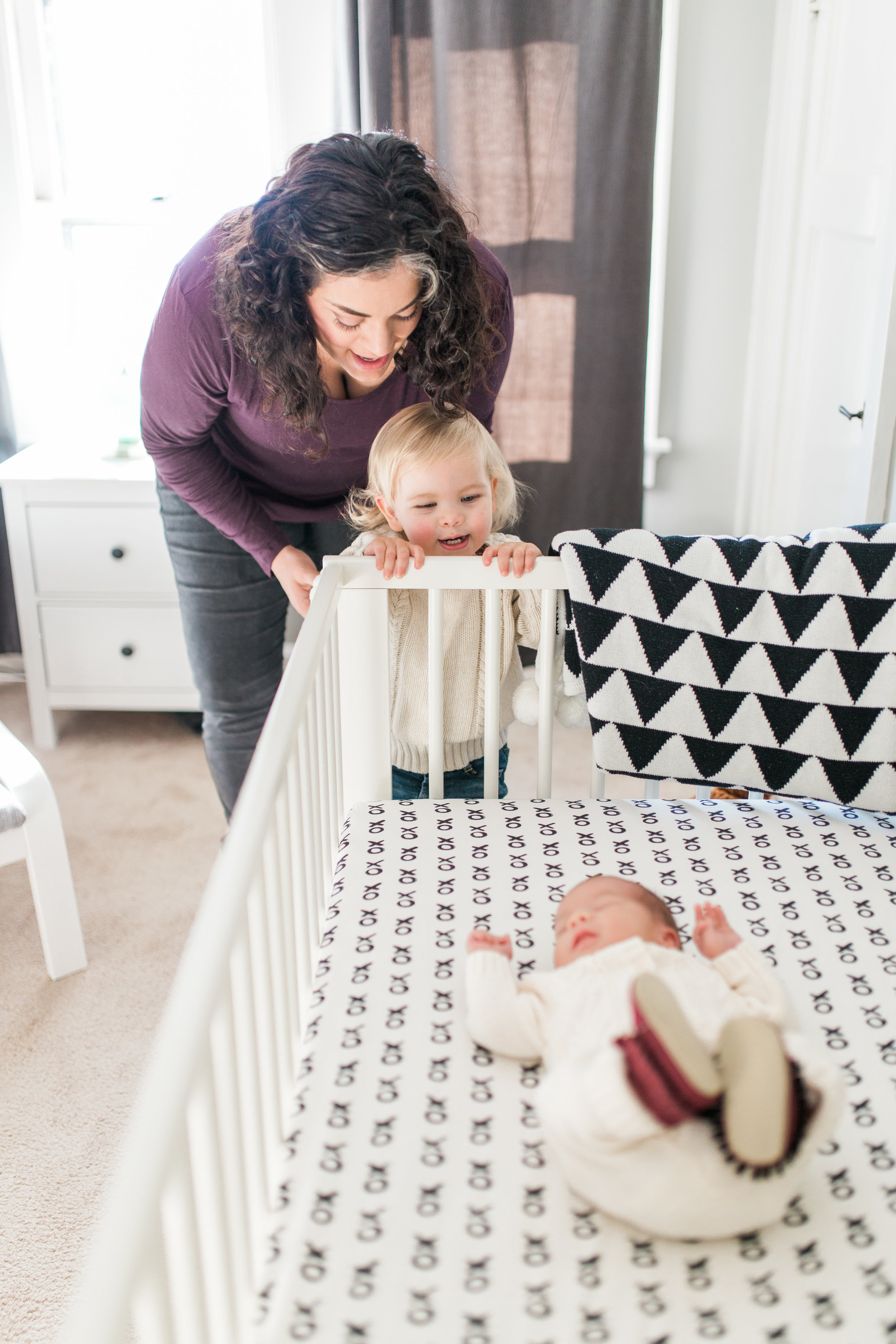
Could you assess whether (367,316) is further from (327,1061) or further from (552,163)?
(552,163)

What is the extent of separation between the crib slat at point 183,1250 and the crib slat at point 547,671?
32.7 inches

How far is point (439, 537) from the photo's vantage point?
1409mm

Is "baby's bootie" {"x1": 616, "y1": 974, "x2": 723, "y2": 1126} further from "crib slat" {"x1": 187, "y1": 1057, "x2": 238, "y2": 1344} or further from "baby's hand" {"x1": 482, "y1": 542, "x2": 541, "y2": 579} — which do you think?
"baby's hand" {"x1": 482, "y1": 542, "x2": 541, "y2": 579}

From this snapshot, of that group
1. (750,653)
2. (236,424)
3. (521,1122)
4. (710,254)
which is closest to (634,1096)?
(521,1122)

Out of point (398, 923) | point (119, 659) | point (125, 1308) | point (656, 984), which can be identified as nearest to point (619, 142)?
point (119, 659)

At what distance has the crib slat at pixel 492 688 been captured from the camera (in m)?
1.36

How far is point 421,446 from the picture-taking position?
1348 millimetres

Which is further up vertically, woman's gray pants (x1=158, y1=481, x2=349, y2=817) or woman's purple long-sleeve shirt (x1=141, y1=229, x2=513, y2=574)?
woman's purple long-sleeve shirt (x1=141, y1=229, x2=513, y2=574)

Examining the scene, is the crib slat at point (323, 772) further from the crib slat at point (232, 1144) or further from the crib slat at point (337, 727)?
the crib slat at point (232, 1144)

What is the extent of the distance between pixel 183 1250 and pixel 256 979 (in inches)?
11.3

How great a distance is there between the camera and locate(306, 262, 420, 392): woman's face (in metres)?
1.14

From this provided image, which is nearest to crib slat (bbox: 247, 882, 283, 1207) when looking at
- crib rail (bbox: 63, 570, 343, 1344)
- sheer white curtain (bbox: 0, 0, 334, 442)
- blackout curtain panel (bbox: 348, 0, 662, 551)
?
crib rail (bbox: 63, 570, 343, 1344)

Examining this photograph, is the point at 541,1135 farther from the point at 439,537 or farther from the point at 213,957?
the point at 439,537

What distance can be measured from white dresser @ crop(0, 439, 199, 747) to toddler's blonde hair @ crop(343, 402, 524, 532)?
107 cm
